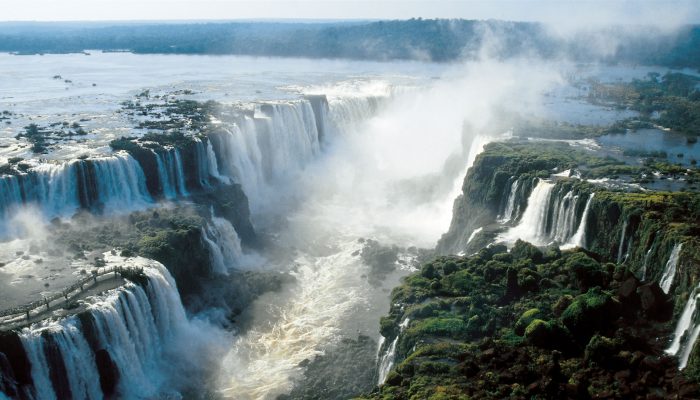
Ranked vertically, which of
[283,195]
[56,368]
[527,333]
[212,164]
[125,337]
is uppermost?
[212,164]

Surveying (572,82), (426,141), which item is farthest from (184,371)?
(572,82)

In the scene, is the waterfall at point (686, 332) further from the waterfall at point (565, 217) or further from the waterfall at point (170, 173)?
the waterfall at point (170, 173)

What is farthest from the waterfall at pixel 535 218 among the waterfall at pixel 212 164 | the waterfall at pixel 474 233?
the waterfall at pixel 212 164

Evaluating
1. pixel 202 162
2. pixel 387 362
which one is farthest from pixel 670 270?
pixel 202 162

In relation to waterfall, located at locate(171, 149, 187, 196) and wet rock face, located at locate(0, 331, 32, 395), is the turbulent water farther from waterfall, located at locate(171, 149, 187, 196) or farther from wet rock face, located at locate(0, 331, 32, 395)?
wet rock face, located at locate(0, 331, 32, 395)

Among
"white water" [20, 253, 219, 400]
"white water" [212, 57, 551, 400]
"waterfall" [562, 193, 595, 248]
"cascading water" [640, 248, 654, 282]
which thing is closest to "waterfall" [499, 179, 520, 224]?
"waterfall" [562, 193, 595, 248]

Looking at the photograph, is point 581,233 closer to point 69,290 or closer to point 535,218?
point 535,218
